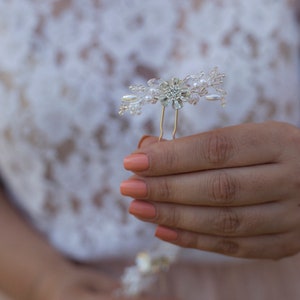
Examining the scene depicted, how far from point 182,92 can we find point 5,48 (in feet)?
1.53

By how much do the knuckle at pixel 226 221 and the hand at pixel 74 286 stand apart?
1.11ft

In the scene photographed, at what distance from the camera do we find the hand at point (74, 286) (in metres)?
0.71

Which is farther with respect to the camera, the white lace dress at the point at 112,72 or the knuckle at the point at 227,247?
the white lace dress at the point at 112,72

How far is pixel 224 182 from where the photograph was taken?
1.41ft

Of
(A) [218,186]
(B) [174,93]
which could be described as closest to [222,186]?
(A) [218,186]

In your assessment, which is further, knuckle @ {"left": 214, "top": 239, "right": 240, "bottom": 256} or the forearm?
the forearm

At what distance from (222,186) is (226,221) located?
48 millimetres

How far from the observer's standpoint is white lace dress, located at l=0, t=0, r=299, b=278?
0.74 meters

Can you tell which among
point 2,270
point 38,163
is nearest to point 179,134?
point 38,163

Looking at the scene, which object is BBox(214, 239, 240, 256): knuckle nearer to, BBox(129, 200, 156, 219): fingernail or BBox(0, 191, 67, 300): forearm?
BBox(129, 200, 156, 219): fingernail

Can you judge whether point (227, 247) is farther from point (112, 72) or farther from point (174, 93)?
point (112, 72)

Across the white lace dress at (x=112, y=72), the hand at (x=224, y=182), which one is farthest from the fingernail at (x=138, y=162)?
the white lace dress at (x=112, y=72)

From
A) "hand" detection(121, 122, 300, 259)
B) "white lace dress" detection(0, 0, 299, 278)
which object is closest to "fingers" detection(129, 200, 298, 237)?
"hand" detection(121, 122, 300, 259)

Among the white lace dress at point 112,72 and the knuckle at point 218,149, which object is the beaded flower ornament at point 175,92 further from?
the white lace dress at point 112,72
